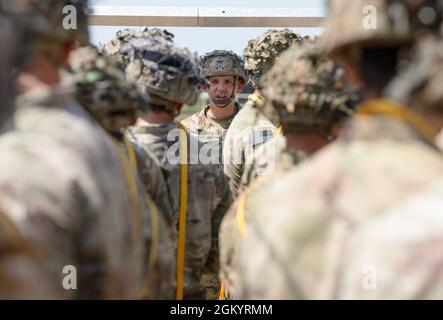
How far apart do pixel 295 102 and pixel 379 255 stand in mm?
1529

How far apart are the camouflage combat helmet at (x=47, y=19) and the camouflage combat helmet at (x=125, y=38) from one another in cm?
229

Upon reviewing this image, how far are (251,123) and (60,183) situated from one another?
14.7 ft

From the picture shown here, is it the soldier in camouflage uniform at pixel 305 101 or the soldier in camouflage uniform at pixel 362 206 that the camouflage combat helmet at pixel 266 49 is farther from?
the soldier in camouflage uniform at pixel 362 206

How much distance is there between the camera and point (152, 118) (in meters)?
5.06

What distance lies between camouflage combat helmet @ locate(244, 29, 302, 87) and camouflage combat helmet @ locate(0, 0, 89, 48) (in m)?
4.95

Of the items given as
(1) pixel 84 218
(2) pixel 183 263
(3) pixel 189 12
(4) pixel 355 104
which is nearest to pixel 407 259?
(1) pixel 84 218

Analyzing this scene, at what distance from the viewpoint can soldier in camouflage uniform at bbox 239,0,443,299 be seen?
2.24m

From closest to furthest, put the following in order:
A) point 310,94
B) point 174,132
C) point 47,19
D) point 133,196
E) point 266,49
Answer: point 47,19 < point 133,196 < point 310,94 < point 174,132 < point 266,49

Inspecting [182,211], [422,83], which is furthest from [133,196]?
[182,211]

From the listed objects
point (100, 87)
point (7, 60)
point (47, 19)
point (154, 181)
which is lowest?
point (154, 181)

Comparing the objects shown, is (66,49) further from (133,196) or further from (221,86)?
(221,86)

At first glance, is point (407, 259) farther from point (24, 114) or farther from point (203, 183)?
point (203, 183)

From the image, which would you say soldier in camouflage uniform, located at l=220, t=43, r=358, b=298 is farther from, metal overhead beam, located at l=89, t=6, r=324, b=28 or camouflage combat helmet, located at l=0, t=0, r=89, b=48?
metal overhead beam, located at l=89, t=6, r=324, b=28

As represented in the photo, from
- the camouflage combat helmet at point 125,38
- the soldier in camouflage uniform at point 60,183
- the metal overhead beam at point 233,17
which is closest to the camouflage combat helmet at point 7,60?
the soldier in camouflage uniform at point 60,183
